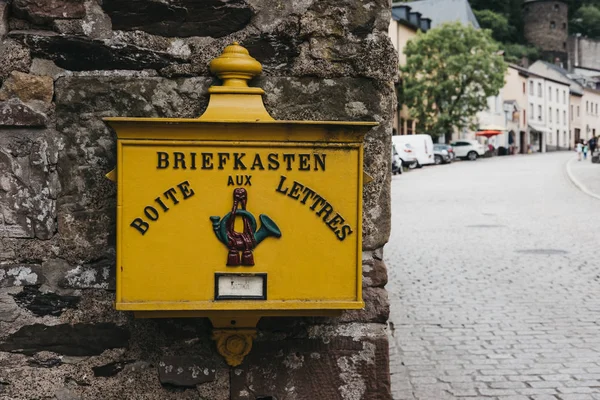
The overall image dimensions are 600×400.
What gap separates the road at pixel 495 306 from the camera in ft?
14.7

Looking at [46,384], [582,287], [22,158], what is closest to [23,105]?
[22,158]

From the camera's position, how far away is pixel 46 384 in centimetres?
292

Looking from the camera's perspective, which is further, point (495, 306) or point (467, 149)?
point (467, 149)

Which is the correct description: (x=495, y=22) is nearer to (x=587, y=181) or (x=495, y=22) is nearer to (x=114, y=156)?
(x=587, y=181)

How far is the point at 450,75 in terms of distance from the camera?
45.3 m

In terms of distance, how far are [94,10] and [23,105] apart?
1.47 ft

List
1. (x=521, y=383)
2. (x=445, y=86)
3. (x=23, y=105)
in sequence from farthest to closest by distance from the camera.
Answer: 1. (x=445, y=86)
2. (x=521, y=383)
3. (x=23, y=105)

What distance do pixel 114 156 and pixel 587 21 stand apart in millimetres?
110784

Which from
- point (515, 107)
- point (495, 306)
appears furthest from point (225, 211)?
point (515, 107)

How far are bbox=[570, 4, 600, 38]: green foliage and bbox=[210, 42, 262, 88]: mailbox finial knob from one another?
10991 centimetres

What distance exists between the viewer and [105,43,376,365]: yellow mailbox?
2.57 meters

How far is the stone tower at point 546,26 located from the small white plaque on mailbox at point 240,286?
96365mm

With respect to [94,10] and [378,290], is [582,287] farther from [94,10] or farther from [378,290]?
[94,10]

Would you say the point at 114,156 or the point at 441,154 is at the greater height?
the point at 441,154
